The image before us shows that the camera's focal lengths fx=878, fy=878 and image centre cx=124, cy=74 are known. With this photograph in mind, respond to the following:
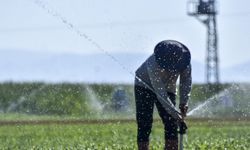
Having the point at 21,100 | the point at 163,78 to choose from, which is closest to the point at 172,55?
the point at 163,78

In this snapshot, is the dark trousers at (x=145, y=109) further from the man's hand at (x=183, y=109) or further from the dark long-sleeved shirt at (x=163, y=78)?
the man's hand at (x=183, y=109)

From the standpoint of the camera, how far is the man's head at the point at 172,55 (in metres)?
10.5

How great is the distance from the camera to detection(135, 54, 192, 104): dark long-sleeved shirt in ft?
34.8

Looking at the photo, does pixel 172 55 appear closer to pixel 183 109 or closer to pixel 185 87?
pixel 185 87

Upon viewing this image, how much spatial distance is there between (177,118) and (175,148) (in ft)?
1.52

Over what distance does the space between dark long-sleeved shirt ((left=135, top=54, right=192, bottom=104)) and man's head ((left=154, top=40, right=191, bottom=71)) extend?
88mm

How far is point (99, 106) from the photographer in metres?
→ 40.2

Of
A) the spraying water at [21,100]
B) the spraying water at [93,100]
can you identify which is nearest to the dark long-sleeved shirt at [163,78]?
the spraying water at [93,100]

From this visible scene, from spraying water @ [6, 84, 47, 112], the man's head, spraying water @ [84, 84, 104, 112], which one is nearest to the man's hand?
the man's head

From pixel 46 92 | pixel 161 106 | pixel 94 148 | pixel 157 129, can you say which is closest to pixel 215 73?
pixel 46 92

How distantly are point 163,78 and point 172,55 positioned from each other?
40 centimetres

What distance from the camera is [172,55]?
34.3ft

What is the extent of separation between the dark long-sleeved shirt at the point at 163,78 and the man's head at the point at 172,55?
0.29 ft

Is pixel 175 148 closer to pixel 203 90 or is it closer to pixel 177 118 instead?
pixel 177 118
